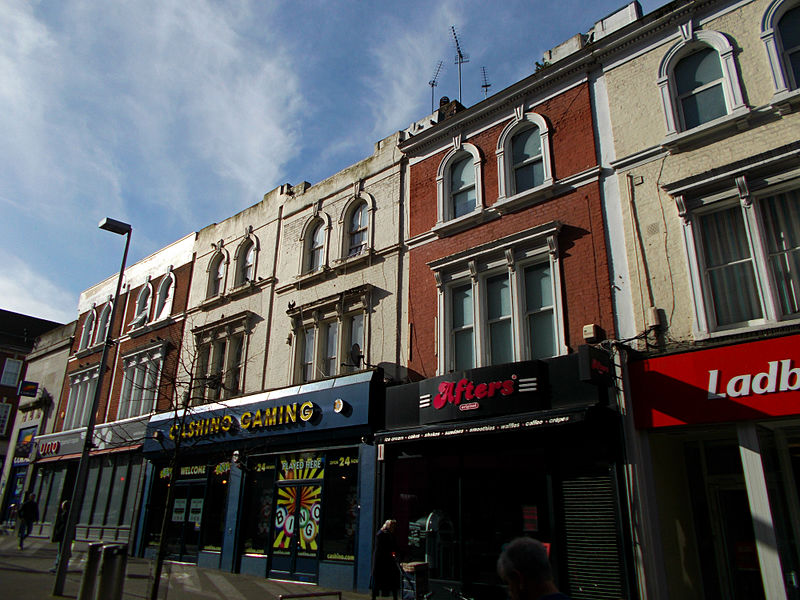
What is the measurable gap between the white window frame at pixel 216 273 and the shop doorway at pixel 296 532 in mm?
8362

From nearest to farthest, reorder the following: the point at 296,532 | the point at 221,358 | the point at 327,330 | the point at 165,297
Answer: the point at 296,532 → the point at 327,330 → the point at 221,358 → the point at 165,297

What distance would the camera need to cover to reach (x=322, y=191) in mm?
17766

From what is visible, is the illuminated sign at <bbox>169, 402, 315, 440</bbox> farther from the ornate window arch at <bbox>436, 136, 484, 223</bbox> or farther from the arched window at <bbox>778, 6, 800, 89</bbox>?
the arched window at <bbox>778, 6, 800, 89</bbox>

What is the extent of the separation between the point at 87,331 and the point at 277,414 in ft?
53.9

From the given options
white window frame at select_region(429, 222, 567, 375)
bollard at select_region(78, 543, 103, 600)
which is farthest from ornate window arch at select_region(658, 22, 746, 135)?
bollard at select_region(78, 543, 103, 600)

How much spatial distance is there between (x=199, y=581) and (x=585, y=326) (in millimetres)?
10622

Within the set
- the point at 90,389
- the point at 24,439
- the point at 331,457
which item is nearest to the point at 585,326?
the point at 331,457

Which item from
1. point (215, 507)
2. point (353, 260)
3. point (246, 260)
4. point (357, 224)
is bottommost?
point (215, 507)

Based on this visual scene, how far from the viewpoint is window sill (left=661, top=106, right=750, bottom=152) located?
943 cm

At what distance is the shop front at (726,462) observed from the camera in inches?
311

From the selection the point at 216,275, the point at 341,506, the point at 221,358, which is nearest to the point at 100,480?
the point at 221,358

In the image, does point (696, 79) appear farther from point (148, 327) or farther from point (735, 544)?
point (148, 327)

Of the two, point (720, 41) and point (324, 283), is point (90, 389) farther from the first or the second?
point (720, 41)

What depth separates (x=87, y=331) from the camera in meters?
26.7
